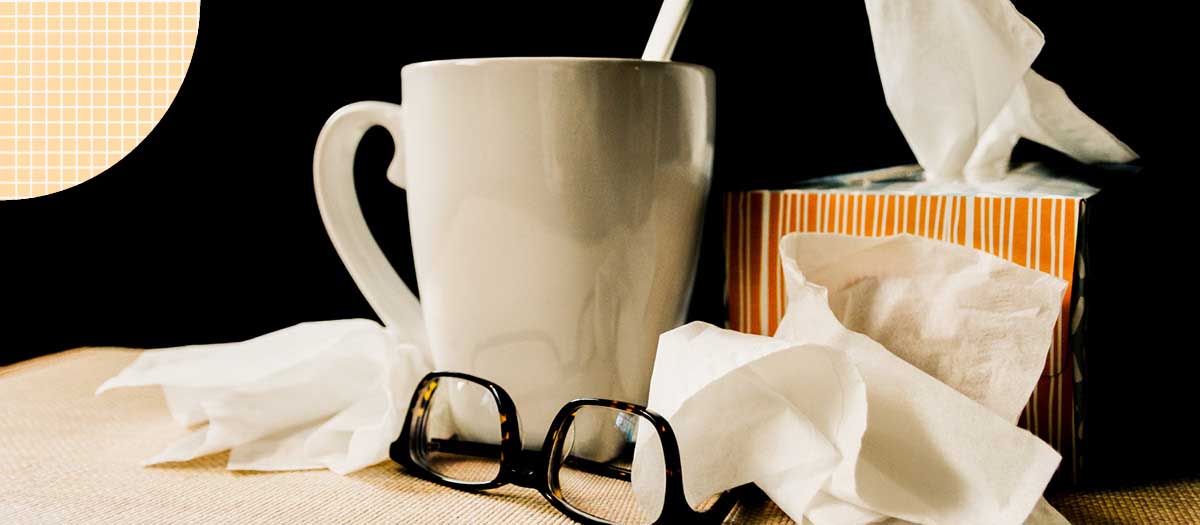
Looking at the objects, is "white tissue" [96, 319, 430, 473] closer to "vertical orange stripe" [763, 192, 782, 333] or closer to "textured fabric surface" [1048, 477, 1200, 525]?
"vertical orange stripe" [763, 192, 782, 333]

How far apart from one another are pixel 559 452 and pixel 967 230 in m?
0.22

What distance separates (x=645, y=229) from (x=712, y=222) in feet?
0.32

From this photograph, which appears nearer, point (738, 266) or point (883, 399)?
point (883, 399)

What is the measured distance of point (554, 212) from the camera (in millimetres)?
443

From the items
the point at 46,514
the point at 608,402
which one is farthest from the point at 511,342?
the point at 46,514

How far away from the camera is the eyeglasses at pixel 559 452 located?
0.38 metres

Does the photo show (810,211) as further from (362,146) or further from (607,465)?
(362,146)

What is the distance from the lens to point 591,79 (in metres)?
0.43

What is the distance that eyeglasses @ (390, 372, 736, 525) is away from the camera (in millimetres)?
384

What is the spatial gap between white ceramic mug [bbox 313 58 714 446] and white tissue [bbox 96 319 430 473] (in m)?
0.05

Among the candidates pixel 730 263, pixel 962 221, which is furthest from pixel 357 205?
pixel 962 221

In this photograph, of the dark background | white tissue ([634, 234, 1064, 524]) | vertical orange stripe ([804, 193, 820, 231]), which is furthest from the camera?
the dark background

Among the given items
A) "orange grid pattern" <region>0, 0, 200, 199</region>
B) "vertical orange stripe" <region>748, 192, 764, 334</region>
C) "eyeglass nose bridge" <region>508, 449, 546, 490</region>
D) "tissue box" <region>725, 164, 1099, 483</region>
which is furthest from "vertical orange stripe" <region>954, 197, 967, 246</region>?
"orange grid pattern" <region>0, 0, 200, 199</region>

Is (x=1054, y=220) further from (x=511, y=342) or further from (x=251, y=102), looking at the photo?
(x=251, y=102)
